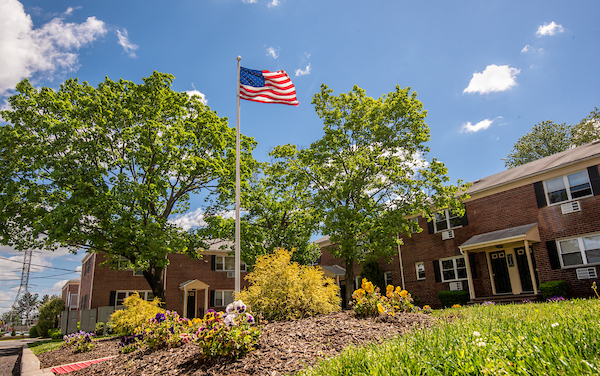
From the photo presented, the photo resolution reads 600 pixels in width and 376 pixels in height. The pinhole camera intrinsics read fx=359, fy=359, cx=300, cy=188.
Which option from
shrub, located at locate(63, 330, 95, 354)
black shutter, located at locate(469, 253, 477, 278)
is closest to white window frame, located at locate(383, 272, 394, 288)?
black shutter, located at locate(469, 253, 477, 278)

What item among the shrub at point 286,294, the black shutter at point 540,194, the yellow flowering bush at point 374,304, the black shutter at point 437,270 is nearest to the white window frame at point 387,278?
the black shutter at point 437,270

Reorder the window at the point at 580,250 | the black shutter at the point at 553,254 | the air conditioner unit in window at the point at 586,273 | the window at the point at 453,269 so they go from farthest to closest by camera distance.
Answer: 1. the window at the point at 453,269
2. the black shutter at the point at 553,254
3. the window at the point at 580,250
4. the air conditioner unit in window at the point at 586,273

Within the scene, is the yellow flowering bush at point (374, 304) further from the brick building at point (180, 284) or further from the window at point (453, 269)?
the brick building at point (180, 284)

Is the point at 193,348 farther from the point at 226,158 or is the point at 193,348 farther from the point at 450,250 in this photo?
the point at 450,250

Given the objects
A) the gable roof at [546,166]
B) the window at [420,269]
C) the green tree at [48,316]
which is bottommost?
the green tree at [48,316]

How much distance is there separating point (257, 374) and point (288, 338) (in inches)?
46.9

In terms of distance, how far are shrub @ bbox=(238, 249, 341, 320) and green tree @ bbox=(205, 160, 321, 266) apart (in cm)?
1049

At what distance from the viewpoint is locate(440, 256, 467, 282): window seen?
19.5 meters

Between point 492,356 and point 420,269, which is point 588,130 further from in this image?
point 492,356

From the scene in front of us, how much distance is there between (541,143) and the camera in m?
33.8

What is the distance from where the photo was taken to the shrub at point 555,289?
47.6 ft

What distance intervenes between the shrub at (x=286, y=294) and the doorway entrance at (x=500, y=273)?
44.6ft

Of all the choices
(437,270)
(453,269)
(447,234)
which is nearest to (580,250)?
(453,269)

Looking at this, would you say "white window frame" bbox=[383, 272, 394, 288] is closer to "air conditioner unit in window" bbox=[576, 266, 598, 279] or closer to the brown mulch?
"air conditioner unit in window" bbox=[576, 266, 598, 279]
